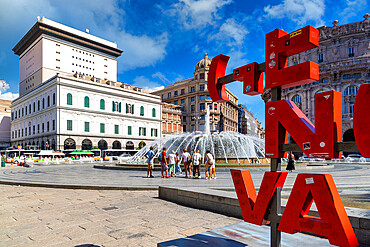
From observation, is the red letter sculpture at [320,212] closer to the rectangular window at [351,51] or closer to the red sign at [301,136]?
the red sign at [301,136]

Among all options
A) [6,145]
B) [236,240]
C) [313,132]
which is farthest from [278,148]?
[6,145]

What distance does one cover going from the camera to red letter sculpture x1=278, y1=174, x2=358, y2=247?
8.45ft

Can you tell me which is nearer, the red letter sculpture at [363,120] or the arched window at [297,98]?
the red letter sculpture at [363,120]

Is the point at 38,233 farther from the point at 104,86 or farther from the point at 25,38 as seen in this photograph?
the point at 25,38

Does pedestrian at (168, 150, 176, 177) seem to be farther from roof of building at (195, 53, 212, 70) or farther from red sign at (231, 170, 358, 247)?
roof of building at (195, 53, 212, 70)

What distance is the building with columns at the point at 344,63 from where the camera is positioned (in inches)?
1705

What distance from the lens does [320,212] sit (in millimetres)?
2713

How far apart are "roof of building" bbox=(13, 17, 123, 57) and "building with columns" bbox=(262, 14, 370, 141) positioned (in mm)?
52367

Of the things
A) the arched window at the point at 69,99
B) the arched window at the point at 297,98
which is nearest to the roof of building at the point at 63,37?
the arched window at the point at 69,99

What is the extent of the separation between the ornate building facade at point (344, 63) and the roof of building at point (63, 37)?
2060 inches

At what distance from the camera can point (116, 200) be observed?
7609mm

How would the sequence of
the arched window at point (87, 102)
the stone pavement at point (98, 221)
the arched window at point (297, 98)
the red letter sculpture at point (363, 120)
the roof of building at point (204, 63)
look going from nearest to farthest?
1. the red letter sculpture at point (363, 120)
2. the stone pavement at point (98, 221)
3. the arched window at point (87, 102)
4. the arched window at point (297, 98)
5. the roof of building at point (204, 63)

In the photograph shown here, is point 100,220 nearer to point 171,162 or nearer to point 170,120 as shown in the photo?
point 171,162

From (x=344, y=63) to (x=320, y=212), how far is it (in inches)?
1993
